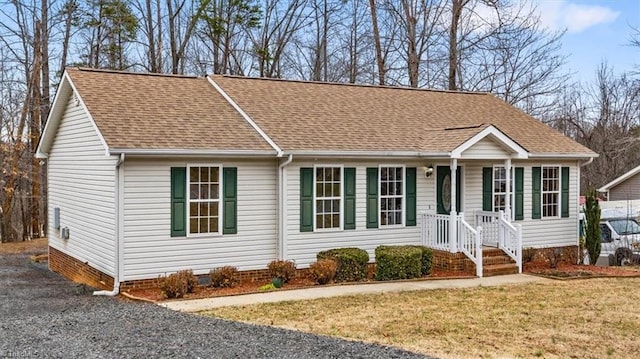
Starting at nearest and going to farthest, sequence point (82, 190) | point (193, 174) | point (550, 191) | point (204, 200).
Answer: point (193, 174) → point (204, 200) → point (82, 190) → point (550, 191)

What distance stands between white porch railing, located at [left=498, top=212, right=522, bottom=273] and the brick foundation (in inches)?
338

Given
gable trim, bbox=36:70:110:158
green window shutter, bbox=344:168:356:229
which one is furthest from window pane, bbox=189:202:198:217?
green window shutter, bbox=344:168:356:229

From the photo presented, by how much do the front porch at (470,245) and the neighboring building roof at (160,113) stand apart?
440cm

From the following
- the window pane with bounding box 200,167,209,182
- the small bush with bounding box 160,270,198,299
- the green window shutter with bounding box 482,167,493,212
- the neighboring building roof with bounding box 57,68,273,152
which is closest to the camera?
the small bush with bounding box 160,270,198,299

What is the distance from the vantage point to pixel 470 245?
1390cm

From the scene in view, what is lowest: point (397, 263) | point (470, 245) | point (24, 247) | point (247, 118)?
point (24, 247)

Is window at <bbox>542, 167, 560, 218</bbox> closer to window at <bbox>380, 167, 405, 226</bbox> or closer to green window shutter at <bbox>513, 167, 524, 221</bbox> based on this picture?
green window shutter at <bbox>513, 167, 524, 221</bbox>

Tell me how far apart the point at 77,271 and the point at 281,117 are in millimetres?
5663

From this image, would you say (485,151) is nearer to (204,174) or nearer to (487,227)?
(487,227)

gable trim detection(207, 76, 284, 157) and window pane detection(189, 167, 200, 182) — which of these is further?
gable trim detection(207, 76, 284, 157)

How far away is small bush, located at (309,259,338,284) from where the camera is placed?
12.1 meters

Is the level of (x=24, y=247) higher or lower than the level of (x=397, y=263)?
lower

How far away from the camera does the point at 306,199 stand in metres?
13.0

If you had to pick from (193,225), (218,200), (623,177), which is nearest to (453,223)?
(218,200)
